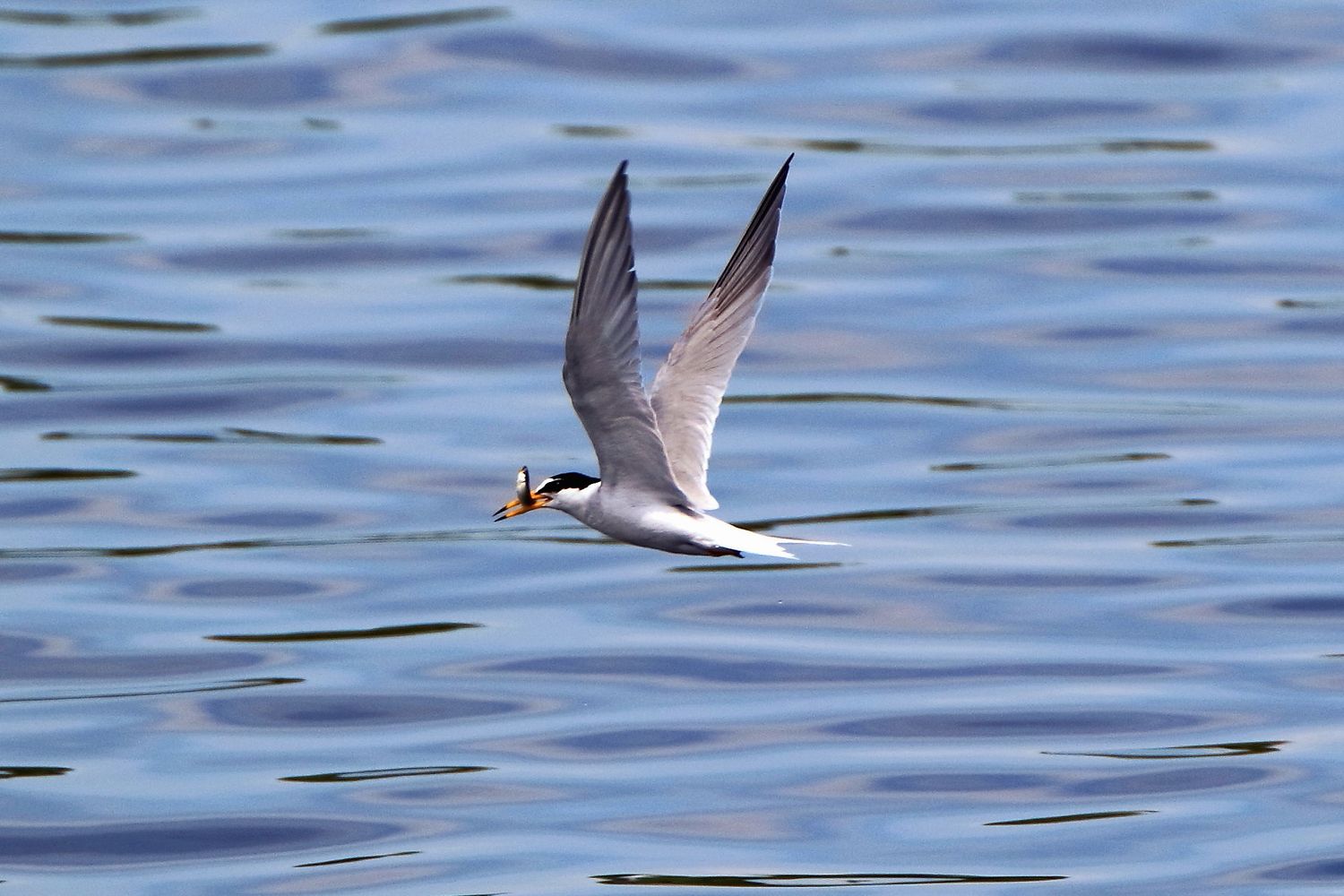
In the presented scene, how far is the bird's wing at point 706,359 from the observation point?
35.7 feet

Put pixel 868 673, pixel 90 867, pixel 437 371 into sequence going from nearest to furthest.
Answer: pixel 90 867
pixel 868 673
pixel 437 371

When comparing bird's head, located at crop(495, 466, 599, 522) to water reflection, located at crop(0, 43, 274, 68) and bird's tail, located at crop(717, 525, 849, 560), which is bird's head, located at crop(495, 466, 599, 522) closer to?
bird's tail, located at crop(717, 525, 849, 560)

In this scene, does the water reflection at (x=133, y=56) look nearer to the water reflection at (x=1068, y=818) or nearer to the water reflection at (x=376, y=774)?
the water reflection at (x=376, y=774)

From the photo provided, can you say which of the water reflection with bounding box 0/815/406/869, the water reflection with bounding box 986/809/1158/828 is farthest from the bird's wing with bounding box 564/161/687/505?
the water reflection with bounding box 0/815/406/869

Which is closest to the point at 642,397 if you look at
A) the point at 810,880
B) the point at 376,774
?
the point at 810,880

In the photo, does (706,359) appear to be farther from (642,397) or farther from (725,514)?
(725,514)

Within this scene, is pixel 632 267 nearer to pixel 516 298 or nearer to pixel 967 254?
pixel 516 298

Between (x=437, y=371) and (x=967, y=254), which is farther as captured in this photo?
(x=967, y=254)

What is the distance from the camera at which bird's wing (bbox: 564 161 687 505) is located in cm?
875

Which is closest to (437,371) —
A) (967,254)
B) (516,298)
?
(516,298)

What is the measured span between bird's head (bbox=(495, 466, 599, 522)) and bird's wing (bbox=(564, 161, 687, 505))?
11.6 inches

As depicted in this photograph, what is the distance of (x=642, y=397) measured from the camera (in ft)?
30.3

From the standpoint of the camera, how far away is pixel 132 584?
772 inches

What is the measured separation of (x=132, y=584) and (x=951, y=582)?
6628mm
